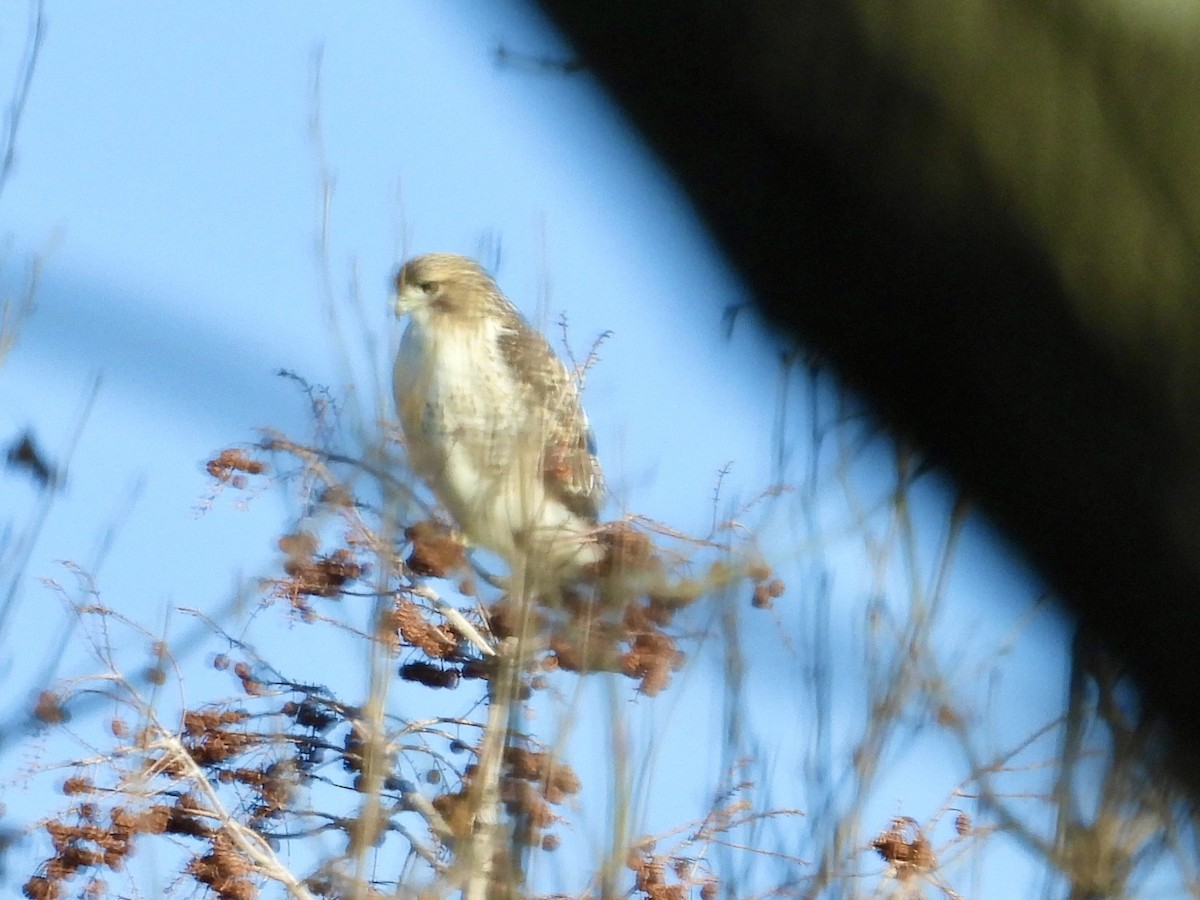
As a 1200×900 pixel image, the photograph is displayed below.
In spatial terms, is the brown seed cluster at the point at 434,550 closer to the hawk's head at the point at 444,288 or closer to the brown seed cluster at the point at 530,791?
the brown seed cluster at the point at 530,791

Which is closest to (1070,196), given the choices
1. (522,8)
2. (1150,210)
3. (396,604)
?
(1150,210)

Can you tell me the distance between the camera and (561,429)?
4742mm

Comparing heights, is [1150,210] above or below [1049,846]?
below

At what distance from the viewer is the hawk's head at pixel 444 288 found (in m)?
6.53

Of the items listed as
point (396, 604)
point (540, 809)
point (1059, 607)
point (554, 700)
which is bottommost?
point (1059, 607)

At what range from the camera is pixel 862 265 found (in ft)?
3.60

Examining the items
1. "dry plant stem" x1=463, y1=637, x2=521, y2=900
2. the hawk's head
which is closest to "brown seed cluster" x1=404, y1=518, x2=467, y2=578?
"dry plant stem" x1=463, y1=637, x2=521, y2=900

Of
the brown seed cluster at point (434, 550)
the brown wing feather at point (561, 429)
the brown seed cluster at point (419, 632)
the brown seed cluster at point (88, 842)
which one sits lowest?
the brown seed cluster at point (88, 842)

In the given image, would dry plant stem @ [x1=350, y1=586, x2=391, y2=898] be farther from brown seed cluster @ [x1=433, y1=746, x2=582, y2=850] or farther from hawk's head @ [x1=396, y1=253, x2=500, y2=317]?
hawk's head @ [x1=396, y1=253, x2=500, y2=317]

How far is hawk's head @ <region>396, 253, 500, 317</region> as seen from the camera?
653cm

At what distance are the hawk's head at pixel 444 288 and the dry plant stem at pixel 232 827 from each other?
2389 mm

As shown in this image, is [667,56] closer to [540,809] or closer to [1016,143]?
[1016,143]

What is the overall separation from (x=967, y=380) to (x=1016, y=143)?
0.81 feet

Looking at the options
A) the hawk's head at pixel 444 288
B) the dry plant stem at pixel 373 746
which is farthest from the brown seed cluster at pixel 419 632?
the hawk's head at pixel 444 288
